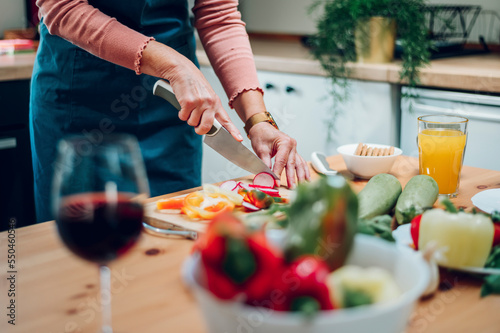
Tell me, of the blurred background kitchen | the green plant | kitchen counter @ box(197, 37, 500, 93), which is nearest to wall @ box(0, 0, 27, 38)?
the blurred background kitchen

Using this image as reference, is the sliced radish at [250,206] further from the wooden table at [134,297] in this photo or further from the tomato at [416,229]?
the tomato at [416,229]

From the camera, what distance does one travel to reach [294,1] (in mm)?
3080

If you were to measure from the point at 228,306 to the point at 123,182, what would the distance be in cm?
17

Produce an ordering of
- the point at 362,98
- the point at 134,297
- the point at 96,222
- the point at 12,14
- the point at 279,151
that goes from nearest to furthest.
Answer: the point at 96,222, the point at 134,297, the point at 279,151, the point at 362,98, the point at 12,14

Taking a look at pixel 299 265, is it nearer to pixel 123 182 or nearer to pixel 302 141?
pixel 123 182

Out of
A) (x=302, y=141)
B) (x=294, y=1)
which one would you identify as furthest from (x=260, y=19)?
(x=302, y=141)

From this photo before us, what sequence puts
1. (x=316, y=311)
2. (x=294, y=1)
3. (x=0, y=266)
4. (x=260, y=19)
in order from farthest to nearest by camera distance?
(x=260, y=19)
(x=294, y=1)
(x=0, y=266)
(x=316, y=311)

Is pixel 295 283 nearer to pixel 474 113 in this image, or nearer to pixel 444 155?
pixel 444 155

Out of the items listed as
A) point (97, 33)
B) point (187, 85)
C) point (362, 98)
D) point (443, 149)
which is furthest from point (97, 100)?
point (362, 98)

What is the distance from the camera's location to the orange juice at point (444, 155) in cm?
105

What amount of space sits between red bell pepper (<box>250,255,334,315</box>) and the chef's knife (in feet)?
2.21

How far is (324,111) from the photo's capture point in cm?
231

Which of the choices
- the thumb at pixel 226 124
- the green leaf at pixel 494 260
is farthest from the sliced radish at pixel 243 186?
the green leaf at pixel 494 260

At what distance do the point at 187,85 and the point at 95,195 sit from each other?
1.89 ft
